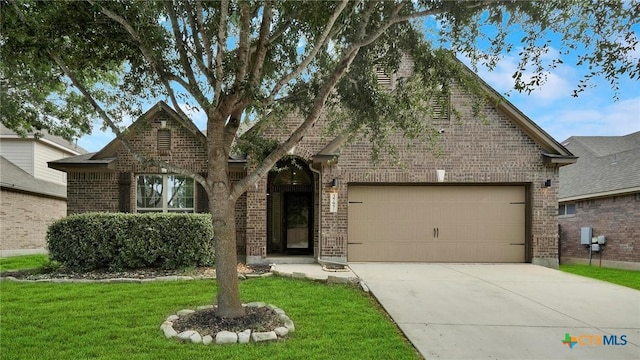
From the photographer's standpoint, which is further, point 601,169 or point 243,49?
point 601,169

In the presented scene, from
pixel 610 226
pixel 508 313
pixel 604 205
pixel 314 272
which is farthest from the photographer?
pixel 604 205

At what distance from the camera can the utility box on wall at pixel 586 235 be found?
560 inches

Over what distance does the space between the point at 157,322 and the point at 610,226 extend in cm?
1516

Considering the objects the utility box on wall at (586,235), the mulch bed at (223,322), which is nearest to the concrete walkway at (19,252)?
the mulch bed at (223,322)

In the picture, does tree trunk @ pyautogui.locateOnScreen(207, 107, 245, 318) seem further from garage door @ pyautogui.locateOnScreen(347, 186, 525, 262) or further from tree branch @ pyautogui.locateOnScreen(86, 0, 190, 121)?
garage door @ pyautogui.locateOnScreen(347, 186, 525, 262)

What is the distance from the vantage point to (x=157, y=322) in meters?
4.98

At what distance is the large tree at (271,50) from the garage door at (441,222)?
481 cm

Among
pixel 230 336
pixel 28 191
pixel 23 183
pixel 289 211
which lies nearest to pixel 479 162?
pixel 289 211

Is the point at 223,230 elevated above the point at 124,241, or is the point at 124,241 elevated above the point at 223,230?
the point at 223,230

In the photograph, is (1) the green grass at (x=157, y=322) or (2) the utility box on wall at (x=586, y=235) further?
(2) the utility box on wall at (x=586, y=235)

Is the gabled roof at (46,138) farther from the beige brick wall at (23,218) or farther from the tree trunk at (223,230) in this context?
the tree trunk at (223,230)

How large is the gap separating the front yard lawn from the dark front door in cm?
432

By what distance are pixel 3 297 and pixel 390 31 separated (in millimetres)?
7711

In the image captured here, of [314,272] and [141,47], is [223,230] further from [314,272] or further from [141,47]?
[314,272]
